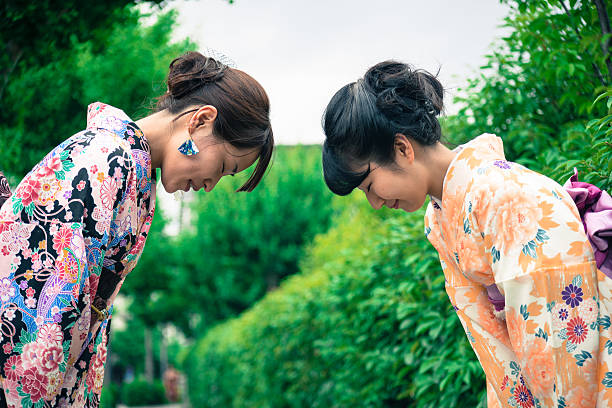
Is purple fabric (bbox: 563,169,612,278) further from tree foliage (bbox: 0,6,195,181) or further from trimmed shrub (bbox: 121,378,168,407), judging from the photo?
trimmed shrub (bbox: 121,378,168,407)

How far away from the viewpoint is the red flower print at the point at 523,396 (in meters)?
1.73

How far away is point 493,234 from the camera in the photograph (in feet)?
5.44

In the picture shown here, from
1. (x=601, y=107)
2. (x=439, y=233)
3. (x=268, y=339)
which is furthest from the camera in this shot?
(x=268, y=339)

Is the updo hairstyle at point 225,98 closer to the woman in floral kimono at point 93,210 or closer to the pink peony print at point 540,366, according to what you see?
the woman in floral kimono at point 93,210

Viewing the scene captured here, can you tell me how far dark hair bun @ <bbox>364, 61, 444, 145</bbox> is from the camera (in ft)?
6.19

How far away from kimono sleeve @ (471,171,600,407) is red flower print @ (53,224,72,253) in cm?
116

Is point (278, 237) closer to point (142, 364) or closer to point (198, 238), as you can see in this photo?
point (198, 238)

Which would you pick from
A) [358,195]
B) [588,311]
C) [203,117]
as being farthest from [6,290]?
[358,195]

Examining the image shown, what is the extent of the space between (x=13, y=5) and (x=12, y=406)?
7.41 ft

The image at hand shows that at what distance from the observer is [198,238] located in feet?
55.6

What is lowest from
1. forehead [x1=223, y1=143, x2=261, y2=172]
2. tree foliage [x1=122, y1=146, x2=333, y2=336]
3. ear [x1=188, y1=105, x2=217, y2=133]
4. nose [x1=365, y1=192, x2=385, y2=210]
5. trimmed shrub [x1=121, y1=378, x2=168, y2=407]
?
trimmed shrub [x1=121, y1=378, x2=168, y2=407]

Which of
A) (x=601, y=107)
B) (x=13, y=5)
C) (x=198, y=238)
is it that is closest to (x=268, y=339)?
(x=13, y=5)

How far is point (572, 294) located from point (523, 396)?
0.37 meters

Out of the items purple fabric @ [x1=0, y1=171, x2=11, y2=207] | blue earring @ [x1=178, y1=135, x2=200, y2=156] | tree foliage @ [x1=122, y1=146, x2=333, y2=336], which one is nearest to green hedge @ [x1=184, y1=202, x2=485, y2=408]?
blue earring @ [x1=178, y1=135, x2=200, y2=156]
